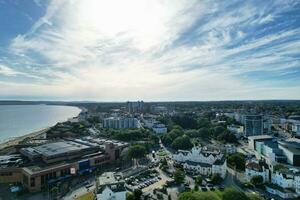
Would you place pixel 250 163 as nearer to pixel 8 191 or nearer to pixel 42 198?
pixel 42 198

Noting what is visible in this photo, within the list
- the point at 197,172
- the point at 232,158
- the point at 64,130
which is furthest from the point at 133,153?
the point at 64,130

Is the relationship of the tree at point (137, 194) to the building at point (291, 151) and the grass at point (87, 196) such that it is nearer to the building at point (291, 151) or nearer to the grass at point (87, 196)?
the grass at point (87, 196)

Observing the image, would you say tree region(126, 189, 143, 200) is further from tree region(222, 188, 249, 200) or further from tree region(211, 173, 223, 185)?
tree region(211, 173, 223, 185)

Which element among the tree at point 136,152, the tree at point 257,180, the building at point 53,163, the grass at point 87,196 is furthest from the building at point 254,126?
the grass at point 87,196

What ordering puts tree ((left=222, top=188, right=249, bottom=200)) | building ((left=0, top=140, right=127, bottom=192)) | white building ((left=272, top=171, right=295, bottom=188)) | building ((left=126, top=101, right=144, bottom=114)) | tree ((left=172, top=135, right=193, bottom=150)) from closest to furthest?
tree ((left=222, top=188, right=249, bottom=200)) < white building ((left=272, top=171, right=295, bottom=188)) < building ((left=0, top=140, right=127, bottom=192)) < tree ((left=172, top=135, right=193, bottom=150)) < building ((left=126, top=101, right=144, bottom=114))

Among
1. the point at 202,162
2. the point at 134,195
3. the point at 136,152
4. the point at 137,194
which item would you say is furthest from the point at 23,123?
the point at 134,195

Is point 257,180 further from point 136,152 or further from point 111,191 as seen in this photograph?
point 136,152

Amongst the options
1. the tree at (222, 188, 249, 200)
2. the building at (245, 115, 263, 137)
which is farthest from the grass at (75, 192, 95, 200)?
the building at (245, 115, 263, 137)
